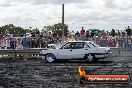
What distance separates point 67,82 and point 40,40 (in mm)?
16777

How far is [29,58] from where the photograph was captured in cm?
2761

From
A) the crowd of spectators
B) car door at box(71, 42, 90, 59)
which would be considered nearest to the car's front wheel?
car door at box(71, 42, 90, 59)

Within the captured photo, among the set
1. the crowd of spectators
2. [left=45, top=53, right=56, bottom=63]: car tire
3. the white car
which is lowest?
[left=45, top=53, right=56, bottom=63]: car tire

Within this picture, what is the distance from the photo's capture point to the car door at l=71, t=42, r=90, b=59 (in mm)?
23828

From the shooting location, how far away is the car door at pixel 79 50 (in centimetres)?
2383

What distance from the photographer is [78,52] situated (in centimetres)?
2403

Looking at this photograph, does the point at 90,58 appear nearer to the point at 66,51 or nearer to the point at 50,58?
the point at 66,51

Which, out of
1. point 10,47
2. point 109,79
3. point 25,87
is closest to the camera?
point 109,79

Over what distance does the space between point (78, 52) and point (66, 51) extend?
85 centimetres

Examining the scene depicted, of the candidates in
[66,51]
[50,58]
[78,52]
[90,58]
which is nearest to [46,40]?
[50,58]

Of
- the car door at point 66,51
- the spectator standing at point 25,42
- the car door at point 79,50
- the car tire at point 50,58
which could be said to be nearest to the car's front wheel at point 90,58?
the car door at point 79,50

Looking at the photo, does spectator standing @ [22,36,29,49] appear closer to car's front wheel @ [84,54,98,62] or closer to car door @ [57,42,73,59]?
car door @ [57,42,73,59]

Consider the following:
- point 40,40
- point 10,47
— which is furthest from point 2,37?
point 40,40

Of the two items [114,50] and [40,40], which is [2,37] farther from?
[114,50]
